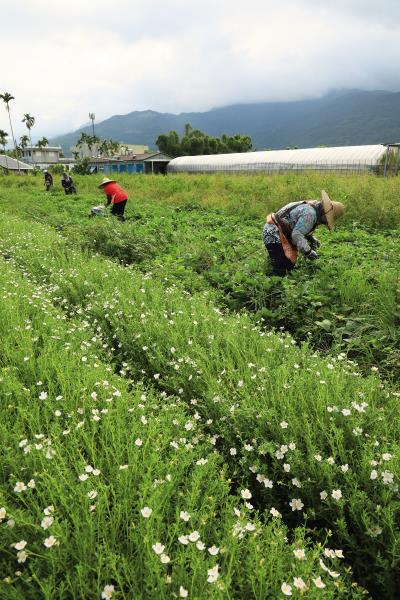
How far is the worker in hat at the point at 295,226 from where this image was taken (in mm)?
5367

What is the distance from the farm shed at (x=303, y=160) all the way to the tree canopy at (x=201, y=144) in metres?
21.6

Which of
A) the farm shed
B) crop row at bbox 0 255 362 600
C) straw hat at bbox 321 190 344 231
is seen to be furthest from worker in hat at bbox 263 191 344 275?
the farm shed

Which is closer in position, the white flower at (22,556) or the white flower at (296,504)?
the white flower at (22,556)

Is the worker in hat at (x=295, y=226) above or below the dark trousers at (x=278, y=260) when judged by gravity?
above

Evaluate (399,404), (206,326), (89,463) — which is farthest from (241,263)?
(89,463)

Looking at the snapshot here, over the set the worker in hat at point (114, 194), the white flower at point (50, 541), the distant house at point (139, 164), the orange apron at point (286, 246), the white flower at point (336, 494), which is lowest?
the white flower at point (336, 494)

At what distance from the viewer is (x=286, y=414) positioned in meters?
2.69

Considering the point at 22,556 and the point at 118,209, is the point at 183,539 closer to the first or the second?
the point at 22,556

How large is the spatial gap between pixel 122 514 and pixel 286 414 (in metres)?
1.27

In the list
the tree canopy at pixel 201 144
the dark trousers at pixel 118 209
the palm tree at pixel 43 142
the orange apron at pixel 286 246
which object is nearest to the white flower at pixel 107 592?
the orange apron at pixel 286 246

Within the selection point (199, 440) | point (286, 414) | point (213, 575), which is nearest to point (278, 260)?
point (286, 414)

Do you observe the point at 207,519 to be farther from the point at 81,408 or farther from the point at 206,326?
the point at 206,326

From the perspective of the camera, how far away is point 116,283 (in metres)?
5.57

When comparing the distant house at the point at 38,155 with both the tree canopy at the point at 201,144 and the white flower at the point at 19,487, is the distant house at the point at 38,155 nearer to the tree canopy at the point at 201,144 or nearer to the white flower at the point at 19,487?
the tree canopy at the point at 201,144
